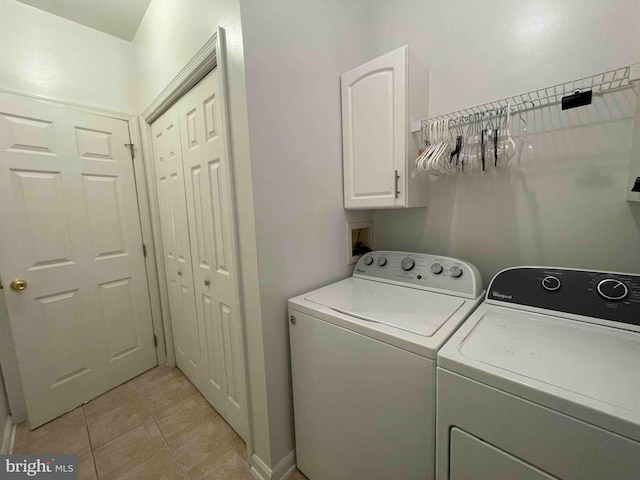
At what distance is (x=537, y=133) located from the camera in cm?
111

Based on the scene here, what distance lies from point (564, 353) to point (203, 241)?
1668 mm

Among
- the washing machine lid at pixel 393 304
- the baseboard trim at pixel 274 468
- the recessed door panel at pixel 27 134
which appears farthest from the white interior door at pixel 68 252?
the washing machine lid at pixel 393 304

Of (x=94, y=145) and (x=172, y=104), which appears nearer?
(x=172, y=104)

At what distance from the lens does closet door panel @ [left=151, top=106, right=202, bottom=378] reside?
1707 mm

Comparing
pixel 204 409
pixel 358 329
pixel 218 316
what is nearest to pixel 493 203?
pixel 358 329

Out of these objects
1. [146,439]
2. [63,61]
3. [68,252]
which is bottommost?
[146,439]

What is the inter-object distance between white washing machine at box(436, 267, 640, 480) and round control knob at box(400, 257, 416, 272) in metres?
0.42

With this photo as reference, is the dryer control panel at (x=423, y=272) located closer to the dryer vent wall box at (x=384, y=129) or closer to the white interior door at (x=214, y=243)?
the dryer vent wall box at (x=384, y=129)

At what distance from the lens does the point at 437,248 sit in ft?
4.82

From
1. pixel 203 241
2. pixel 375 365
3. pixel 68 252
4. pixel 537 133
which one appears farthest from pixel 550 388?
pixel 68 252

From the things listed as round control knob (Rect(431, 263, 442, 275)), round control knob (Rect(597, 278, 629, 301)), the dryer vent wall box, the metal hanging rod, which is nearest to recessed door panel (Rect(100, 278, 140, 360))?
the dryer vent wall box

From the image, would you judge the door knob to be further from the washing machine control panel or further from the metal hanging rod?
the washing machine control panel

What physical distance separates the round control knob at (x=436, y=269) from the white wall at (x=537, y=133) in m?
0.24

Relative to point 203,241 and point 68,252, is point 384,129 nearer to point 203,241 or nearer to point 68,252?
point 203,241
